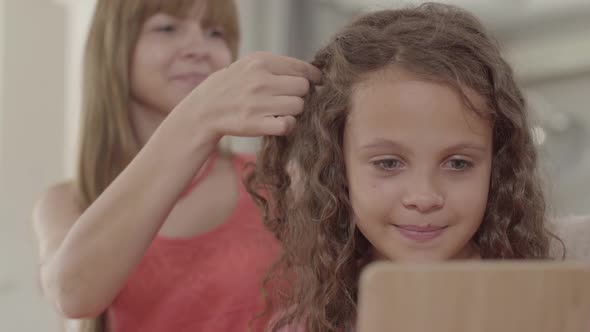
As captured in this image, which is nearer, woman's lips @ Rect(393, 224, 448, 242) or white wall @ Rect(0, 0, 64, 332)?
woman's lips @ Rect(393, 224, 448, 242)

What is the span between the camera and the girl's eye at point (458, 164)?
0.77 m

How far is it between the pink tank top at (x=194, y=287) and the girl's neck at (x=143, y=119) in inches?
7.2

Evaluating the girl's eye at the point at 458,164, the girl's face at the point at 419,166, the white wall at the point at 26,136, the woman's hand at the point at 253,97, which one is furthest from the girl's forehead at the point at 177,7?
the white wall at the point at 26,136

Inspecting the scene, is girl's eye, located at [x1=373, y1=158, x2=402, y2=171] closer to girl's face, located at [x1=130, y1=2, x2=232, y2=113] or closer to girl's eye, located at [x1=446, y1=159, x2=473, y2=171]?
girl's eye, located at [x1=446, y1=159, x2=473, y2=171]

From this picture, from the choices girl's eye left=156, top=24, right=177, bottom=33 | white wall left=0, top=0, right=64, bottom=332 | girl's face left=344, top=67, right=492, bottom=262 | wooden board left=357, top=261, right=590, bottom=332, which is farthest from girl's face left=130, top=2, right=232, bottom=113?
white wall left=0, top=0, right=64, bottom=332

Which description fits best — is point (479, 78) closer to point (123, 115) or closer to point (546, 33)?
point (123, 115)

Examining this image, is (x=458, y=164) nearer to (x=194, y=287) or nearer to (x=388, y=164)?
(x=388, y=164)

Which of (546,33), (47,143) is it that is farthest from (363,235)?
(47,143)

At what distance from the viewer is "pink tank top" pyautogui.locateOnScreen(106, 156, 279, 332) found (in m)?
1.17

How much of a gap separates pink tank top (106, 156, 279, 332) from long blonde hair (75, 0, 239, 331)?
0.16 m

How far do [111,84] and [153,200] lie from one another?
0.38 meters

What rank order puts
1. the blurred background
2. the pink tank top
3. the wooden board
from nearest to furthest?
the wooden board → the pink tank top → the blurred background

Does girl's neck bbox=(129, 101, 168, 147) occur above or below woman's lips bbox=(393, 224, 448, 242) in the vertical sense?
above

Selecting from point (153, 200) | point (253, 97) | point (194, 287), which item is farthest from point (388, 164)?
point (194, 287)
